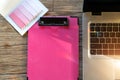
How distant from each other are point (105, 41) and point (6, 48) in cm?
34

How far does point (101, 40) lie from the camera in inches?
41.2

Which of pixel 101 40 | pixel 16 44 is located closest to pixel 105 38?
pixel 101 40

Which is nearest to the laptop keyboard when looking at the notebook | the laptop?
the laptop

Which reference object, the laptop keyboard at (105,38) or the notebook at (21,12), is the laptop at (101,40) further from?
the notebook at (21,12)

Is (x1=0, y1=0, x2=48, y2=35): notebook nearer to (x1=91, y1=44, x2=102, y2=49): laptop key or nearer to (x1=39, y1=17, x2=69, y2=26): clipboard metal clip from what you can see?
(x1=39, y1=17, x2=69, y2=26): clipboard metal clip

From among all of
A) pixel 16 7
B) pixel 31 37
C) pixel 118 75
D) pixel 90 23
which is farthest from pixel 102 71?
pixel 16 7

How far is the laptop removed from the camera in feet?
3.42

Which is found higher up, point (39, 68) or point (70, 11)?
point (70, 11)

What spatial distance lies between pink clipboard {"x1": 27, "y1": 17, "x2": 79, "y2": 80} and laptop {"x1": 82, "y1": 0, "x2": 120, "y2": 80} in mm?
41

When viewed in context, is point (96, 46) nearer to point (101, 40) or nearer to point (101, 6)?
point (101, 40)

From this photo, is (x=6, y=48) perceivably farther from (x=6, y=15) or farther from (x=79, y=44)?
(x=79, y=44)

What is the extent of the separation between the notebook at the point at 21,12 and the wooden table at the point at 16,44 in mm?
18

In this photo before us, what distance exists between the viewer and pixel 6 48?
110 centimetres

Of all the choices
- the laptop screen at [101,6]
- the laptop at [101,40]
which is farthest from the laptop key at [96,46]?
the laptop screen at [101,6]
